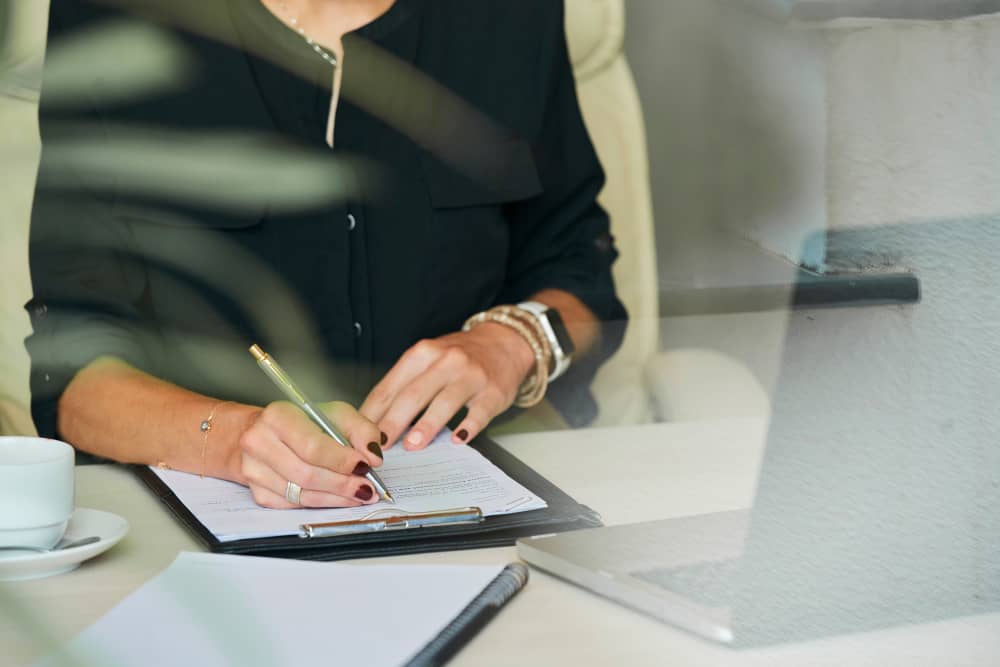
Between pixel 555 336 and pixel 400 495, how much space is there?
0.90 ft

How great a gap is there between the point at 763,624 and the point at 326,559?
0.59ft

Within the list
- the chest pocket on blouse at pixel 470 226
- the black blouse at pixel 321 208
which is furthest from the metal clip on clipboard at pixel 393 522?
the chest pocket on blouse at pixel 470 226

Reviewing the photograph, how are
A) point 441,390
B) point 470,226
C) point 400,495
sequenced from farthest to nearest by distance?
point 470,226, point 441,390, point 400,495

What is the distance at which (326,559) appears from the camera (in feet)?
1.41

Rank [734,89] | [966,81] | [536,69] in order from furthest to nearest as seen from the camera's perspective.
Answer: [536,69]
[734,89]
[966,81]

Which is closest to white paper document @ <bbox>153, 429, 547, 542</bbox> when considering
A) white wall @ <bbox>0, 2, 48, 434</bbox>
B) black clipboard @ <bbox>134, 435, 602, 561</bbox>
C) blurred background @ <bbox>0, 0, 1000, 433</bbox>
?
black clipboard @ <bbox>134, 435, 602, 561</bbox>

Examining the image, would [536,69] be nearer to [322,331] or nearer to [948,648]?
[322,331]

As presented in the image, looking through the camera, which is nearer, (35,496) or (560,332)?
(35,496)

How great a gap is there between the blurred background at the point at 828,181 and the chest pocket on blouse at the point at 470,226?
0.17 m

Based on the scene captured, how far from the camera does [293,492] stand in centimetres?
48

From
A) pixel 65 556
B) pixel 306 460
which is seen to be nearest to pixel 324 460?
pixel 306 460

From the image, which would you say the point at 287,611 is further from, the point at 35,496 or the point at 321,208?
the point at 321,208

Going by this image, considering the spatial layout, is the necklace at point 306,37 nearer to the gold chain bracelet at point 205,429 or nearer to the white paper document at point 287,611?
the gold chain bracelet at point 205,429

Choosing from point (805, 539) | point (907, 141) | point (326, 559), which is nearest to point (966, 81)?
point (907, 141)
